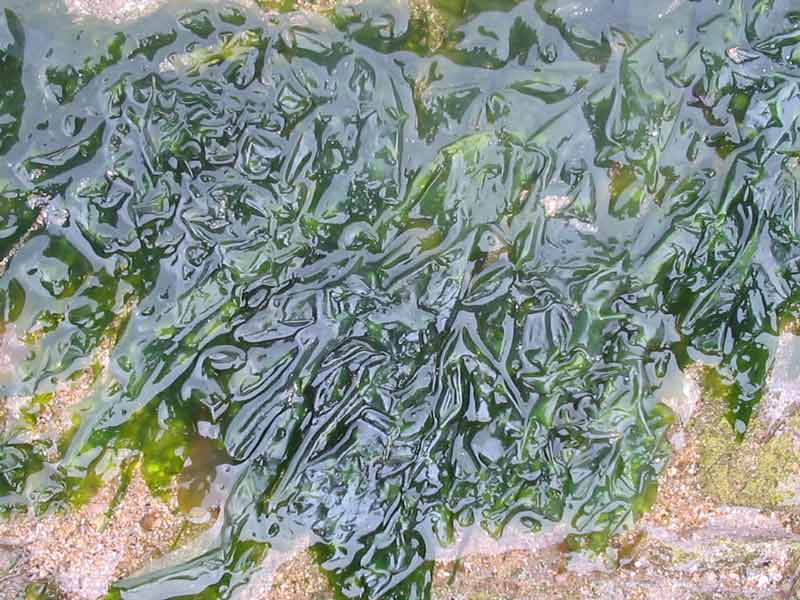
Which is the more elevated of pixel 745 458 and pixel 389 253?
pixel 389 253

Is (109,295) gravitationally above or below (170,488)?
above

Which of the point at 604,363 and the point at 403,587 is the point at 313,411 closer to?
the point at 403,587

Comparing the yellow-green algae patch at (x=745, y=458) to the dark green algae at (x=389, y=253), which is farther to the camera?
the yellow-green algae patch at (x=745, y=458)

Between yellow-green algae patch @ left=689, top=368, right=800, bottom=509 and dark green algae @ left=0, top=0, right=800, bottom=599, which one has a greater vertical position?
dark green algae @ left=0, top=0, right=800, bottom=599

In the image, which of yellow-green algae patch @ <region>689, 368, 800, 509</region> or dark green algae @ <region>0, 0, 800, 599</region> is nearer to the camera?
dark green algae @ <region>0, 0, 800, 599</region>

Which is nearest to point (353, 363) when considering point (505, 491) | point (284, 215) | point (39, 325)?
point (284, 215)

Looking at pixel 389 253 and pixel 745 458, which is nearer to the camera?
pixel 389 253

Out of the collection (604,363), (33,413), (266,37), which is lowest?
(604,363)

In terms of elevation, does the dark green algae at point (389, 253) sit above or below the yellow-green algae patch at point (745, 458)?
above
